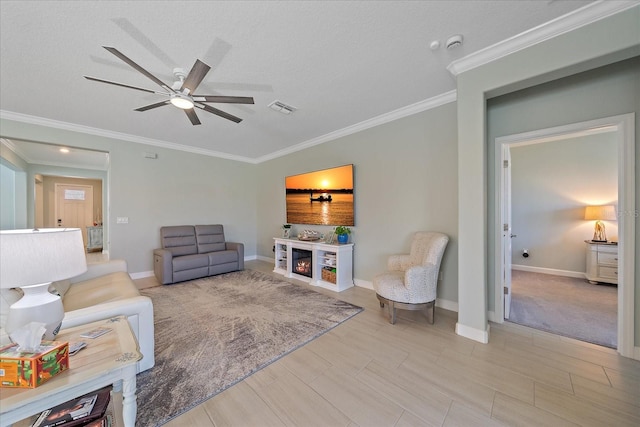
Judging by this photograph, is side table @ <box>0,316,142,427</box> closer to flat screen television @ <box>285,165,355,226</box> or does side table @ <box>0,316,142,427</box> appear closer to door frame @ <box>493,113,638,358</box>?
flat screen television @ <box>285,165,355,226</box>

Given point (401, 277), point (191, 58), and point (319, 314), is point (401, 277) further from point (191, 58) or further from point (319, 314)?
point (191, 58)

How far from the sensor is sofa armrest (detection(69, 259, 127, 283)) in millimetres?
2590

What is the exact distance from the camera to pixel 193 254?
4.42 m

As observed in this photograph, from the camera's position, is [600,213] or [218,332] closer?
[218,332]

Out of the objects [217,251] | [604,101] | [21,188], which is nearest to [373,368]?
[604,101]

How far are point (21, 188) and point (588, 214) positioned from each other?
1250 cm

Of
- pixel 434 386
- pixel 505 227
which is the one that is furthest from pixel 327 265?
pixel 505 227

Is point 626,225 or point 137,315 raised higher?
point 626,225

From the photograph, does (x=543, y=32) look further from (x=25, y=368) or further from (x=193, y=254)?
(x=193, y=254)

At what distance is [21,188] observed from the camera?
5.68 meters

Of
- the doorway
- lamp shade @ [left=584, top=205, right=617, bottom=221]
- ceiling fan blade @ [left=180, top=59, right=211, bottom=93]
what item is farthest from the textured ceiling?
the doorway

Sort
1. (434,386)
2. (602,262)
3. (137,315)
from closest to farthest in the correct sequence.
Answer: (434,386), (137,315), (602,262)

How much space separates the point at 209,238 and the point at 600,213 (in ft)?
23.8

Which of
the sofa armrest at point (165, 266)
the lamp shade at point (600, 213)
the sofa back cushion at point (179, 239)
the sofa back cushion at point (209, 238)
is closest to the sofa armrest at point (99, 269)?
the sofa armrest at point (165, 266)
